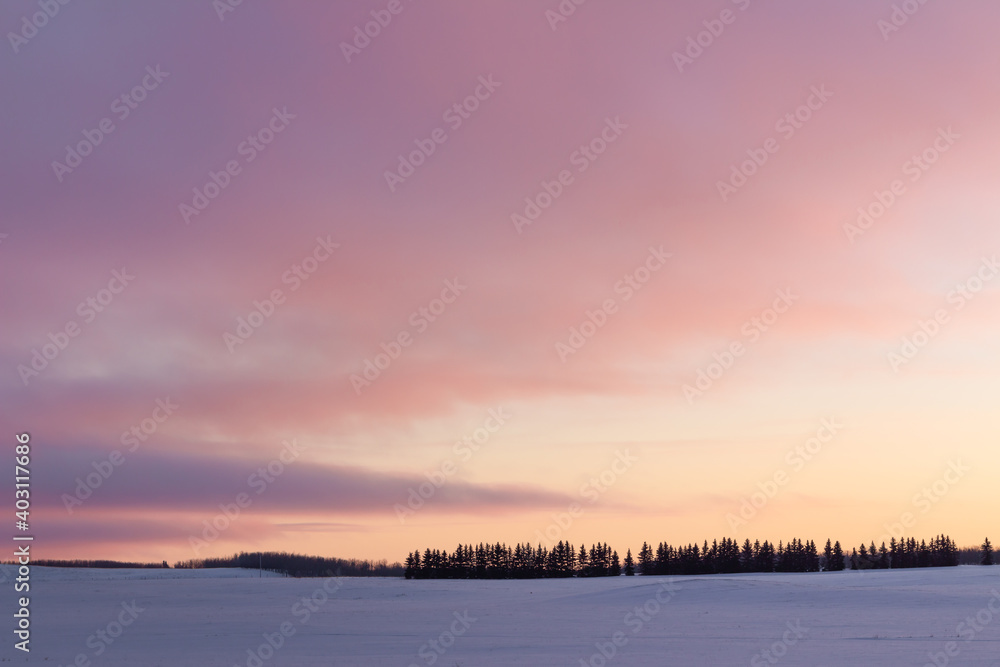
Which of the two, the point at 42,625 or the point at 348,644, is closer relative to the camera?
the point at 348,644

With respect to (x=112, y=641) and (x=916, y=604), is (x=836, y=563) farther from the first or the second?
(x=112, y=641)

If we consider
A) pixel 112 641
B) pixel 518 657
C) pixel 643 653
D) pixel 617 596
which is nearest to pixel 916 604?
pixel 617 596

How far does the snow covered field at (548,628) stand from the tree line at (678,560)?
199ft

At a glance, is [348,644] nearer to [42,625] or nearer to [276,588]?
[42,625]

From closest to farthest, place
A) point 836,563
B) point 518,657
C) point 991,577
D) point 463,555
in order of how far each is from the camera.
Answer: point 518,657, point 991,577, point 836,563, point 463,555

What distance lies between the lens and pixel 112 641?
135 feet

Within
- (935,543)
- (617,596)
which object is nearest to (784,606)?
(617,596)

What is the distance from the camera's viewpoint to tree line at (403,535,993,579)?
13688cm

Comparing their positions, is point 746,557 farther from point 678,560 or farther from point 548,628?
point 548,628

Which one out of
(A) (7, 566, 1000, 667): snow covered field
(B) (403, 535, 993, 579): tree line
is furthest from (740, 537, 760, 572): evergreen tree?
(A) (7, 566, 1000, 667): snow covered field

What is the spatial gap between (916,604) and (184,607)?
5432 cm

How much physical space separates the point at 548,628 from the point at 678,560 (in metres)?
103

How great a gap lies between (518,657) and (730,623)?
687 inches

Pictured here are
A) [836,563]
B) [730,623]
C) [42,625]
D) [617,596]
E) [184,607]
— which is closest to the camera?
[730,623]
